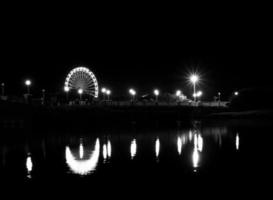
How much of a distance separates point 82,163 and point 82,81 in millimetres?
54646

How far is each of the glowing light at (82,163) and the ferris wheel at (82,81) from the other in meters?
46.0


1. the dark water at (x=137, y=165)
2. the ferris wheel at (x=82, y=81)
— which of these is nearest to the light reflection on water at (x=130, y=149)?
the dark water at (x=137, y=165)

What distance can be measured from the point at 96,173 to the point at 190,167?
5913mm

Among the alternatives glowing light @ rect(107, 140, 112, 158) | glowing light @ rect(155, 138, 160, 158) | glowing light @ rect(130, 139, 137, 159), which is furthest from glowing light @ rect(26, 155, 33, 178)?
glowing light @ rect(155, 138, 160, 158)

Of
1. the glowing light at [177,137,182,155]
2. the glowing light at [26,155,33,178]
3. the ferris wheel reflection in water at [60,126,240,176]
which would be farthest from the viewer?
the glowing light at [177,137,182,155]

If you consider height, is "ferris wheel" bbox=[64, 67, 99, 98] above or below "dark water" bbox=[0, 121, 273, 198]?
above

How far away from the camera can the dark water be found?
21.5 m

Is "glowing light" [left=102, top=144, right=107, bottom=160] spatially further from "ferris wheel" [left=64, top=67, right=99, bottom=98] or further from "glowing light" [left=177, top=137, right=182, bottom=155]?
"ferris wheel" [left=64, top=67, right=99, bottom=98]

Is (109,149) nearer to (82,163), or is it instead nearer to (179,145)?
(179,145)

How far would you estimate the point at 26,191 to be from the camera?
2069 centimetres

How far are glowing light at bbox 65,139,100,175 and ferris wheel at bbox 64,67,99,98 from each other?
46.0 metres

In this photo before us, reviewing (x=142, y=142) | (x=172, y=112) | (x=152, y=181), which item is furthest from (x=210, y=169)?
(x=172, y=112)


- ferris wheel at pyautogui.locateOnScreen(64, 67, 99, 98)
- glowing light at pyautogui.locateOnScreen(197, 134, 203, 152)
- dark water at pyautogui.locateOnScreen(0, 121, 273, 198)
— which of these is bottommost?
dark water at pyautogui.locateOnScreen(0, 121, 273, 198)

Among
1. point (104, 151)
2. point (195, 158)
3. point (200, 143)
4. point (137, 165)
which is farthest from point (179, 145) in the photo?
point (137, 165)
